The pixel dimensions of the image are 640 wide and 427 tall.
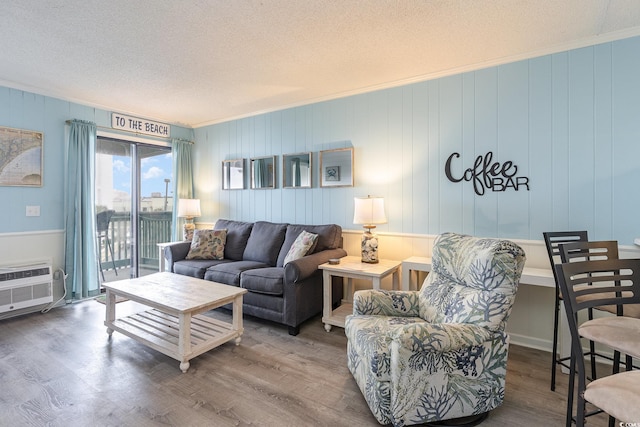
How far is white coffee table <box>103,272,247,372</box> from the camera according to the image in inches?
88.4

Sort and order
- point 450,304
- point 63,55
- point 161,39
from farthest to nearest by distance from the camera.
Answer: point 63,55 < point 161,39 < point 450,304

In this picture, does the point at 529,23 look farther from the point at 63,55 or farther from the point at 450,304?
the point at 63,55

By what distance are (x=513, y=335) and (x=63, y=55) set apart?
4537mm

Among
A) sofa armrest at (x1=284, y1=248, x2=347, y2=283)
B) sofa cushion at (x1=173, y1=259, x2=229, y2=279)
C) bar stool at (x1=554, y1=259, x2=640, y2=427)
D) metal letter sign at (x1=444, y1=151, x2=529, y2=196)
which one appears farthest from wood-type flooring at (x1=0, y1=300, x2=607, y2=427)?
metal letter sign at (x1=444, y1=151, x2=529, y2=196)

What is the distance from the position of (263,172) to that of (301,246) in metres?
1.49

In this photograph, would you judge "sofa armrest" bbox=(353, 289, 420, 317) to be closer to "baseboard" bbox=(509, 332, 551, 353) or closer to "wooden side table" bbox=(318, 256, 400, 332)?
"wooden side table" bbox=(318, 256, 400, 332)

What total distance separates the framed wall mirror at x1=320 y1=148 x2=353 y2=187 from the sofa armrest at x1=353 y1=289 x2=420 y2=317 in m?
1.64

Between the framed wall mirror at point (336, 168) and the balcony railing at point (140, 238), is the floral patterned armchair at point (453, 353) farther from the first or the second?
the balcony railing at point (140, 238)

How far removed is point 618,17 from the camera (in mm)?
2154

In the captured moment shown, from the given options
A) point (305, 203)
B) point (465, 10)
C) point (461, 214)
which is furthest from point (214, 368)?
point (465, 10)

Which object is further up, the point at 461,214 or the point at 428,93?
the point at 428,93

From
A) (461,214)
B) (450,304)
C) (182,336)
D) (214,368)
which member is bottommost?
(214,368)

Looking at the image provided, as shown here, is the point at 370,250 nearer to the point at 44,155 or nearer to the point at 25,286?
the point at 25,286

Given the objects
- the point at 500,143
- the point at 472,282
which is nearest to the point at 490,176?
the point at 500,143
